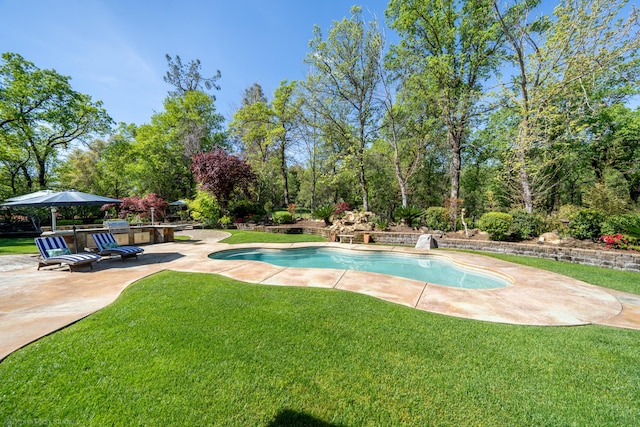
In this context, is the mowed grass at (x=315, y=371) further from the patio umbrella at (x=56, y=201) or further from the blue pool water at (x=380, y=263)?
the patio umbrella at (x=56, y=201)

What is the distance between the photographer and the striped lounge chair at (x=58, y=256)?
5.88 metres

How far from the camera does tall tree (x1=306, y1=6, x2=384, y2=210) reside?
1435 cm

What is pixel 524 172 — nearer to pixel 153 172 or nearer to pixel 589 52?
pixel 589 52

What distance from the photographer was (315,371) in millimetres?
2439

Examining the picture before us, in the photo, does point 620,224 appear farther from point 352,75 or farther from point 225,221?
point 225,221

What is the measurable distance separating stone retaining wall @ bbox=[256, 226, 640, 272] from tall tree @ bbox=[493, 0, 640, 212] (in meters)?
3.64

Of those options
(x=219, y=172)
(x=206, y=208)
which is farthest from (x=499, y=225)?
(x=206, y=208)

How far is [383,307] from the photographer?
12.9 feet

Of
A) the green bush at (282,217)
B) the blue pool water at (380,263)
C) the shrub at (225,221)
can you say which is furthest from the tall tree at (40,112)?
the blue pool water at (380,263)

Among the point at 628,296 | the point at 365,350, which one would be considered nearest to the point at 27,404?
the point at 365,350

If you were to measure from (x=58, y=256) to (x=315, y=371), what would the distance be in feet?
25.5

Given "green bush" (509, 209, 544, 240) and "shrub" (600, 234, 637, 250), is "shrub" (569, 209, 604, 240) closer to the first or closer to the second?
"shrub" (600, 234, 637, 250)

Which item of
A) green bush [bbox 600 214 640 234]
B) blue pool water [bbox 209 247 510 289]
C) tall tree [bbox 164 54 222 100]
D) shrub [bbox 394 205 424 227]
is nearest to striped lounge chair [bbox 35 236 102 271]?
blue pool water [bbox 209 247 510 289]

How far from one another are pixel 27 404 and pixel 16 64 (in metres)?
23.1
